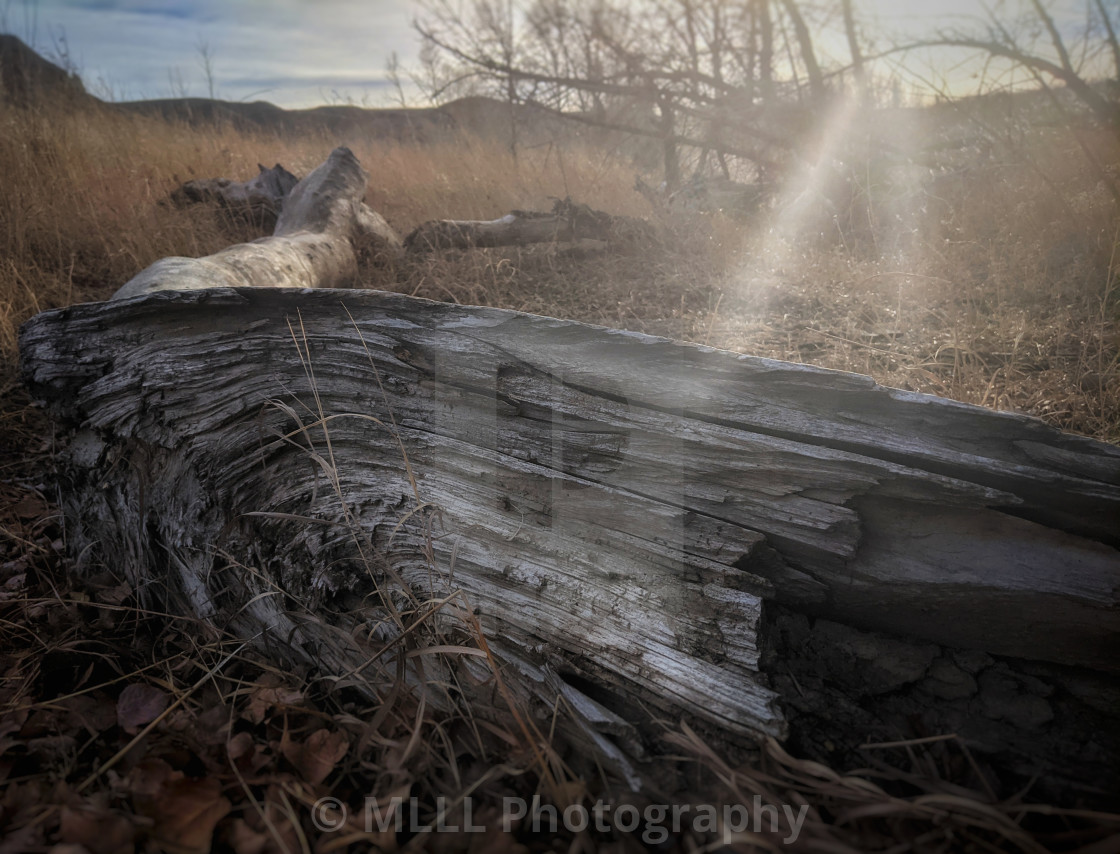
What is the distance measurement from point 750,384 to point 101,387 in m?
2.07

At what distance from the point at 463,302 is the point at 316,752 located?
3.32 meters

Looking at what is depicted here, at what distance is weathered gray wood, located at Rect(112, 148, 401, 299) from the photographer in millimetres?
2924

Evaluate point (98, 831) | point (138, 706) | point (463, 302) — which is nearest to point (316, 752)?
point (98, 831)

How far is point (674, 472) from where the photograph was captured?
1420mm

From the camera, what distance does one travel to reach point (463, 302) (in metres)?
4.08

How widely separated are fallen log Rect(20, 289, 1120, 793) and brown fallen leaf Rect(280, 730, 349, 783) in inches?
5.2

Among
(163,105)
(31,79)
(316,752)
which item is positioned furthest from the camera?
(163,105)

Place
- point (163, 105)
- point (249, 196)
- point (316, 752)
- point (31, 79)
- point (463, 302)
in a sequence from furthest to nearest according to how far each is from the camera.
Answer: point (163, 105) → point (31, 79) → point (249, 196) → point (463, 302) → point (316, 752)

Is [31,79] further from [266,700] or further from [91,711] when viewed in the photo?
[266,700]

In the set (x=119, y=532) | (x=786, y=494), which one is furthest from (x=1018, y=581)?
(x=119, y=532)

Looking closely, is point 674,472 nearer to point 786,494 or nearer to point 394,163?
point 786,494

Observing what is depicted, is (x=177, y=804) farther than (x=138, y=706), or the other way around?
(x=138, y=706)

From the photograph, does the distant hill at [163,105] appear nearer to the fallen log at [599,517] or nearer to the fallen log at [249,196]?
the fallen log at [249,196]

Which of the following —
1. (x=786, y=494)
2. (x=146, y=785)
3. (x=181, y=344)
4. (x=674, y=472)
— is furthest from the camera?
(x=181, y=344)
